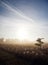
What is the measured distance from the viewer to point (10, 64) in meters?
36.9

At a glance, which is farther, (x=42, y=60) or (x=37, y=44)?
(x=37, y=44)

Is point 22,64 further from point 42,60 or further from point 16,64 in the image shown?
point 42,60

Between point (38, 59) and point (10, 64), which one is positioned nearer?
point (10, 64)

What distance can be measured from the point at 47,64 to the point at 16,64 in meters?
10.2

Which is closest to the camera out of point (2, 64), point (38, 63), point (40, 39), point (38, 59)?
point (2, 64)

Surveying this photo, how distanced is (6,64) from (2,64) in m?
1.25

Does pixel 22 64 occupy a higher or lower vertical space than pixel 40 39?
lower

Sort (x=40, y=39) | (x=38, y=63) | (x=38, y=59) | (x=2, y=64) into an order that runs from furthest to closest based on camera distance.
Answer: (x=40, y=39), (x=38, y=59), (x=38, y=63), (x=2, y=64)

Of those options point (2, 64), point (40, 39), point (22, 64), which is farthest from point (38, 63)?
point (40, 39)

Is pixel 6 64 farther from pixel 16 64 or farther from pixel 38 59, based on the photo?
pixel 38 59

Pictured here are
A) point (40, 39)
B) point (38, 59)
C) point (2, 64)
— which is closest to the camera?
point (2, 64)

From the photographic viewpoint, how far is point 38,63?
39.3 metres

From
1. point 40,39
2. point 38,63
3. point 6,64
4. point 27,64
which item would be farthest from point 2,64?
point 40,39

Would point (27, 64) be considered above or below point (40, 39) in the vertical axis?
below
